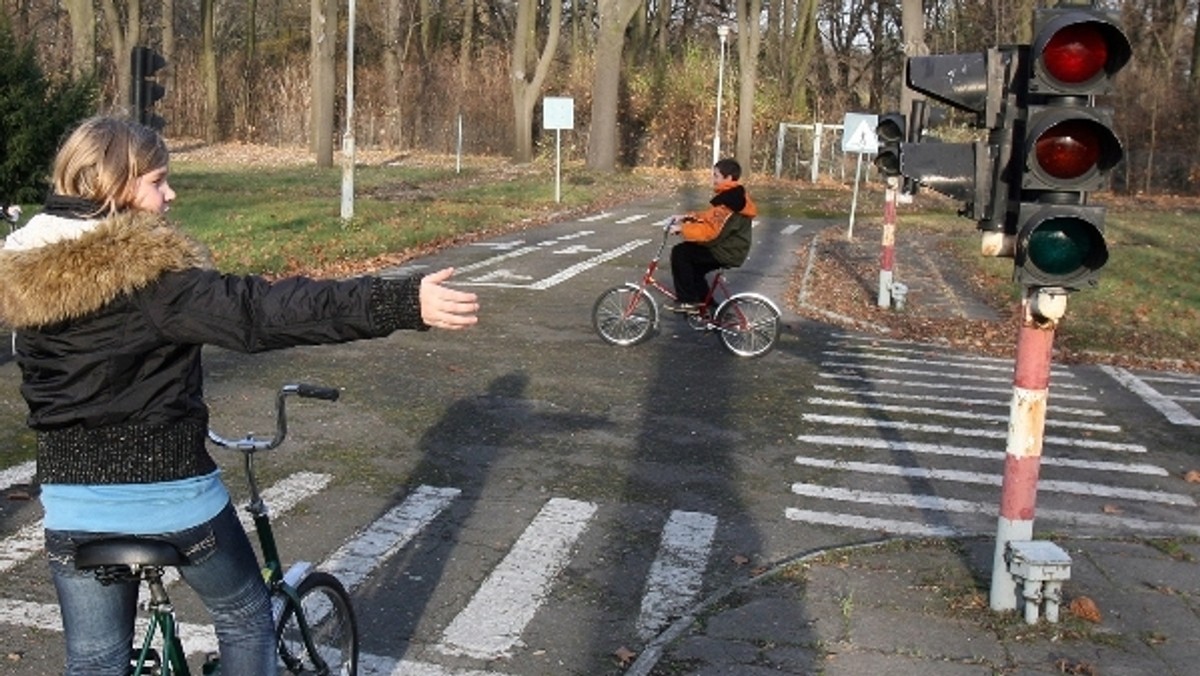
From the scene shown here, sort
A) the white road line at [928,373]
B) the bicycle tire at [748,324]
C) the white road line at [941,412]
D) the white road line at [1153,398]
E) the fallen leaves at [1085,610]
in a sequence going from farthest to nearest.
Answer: the bicycle tire at [748,324] → the white road line at [928,373] → the white road line at [1153,398] → the white road line at [941,412] → the fallen leaves at [1085,610]

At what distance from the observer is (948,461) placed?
9.20 metres

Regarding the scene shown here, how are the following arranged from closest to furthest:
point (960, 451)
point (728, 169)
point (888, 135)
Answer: point (888, 135), point (960, 451), point (728, 169)

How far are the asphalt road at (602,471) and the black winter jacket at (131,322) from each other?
222 cm

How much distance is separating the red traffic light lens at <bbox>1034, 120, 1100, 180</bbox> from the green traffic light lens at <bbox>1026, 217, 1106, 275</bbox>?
0.64 ft

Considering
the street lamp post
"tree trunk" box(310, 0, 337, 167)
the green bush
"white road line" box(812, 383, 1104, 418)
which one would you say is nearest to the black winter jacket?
"white road line" box(812, 383, 1104, 418)

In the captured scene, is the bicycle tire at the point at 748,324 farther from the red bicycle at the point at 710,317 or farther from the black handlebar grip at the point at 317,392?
the black handlebar grip at the point at 317,392

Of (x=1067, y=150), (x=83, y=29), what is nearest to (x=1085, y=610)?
(x=1067, y=150)

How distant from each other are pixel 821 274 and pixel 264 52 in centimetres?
4272

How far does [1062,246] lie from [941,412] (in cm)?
569

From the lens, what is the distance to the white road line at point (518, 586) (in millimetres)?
5527

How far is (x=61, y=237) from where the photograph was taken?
3.22 meters

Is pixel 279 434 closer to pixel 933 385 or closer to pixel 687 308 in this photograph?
pixel 933 385

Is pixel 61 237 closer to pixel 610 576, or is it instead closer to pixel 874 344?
pixel 610 576

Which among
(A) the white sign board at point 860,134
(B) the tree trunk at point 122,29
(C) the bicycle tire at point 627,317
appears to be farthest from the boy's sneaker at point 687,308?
(B) the tree trunk at point 122,29
